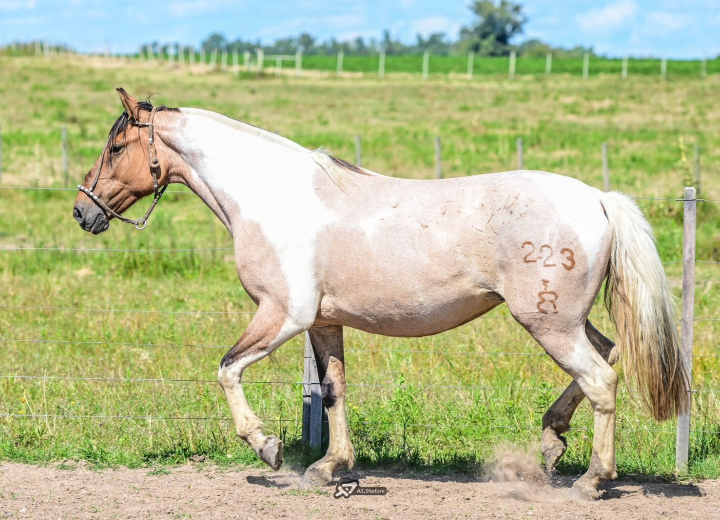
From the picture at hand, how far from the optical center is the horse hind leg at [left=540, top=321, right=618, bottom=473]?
502 cm

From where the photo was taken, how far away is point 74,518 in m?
4.60

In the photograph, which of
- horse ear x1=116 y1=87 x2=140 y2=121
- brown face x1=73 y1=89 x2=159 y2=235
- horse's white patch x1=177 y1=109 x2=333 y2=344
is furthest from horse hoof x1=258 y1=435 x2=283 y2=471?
horse ear x1=116 y1=87 x2=140 y2=121

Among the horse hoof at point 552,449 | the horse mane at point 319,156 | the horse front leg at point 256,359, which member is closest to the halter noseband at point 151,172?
the horse mane at point 319,156

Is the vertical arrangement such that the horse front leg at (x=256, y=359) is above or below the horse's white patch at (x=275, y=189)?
below

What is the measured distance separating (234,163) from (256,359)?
1226 mm

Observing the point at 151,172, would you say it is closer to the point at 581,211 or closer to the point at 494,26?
the point at 581,211

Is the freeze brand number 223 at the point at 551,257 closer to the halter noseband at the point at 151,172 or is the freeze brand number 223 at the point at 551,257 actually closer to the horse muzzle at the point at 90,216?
the halter noseband at the point at 151,172

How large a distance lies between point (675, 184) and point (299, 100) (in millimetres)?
20041

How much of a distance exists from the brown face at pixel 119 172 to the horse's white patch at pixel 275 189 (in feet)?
0.98

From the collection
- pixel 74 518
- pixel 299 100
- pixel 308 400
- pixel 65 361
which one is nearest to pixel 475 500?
pixel 308 400

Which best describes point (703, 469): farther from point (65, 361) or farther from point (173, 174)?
point (65, 361)

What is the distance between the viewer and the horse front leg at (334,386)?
17.6 feet

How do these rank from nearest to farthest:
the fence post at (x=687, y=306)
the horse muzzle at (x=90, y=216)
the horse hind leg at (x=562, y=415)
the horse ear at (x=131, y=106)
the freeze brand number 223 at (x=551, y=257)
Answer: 1. the freeze brand number 223 at (x=551, y=257)
2. the horse hind leg at (x=562, y=415)
3. the horse ear at (x=131, y=106)
4. the horse muzzle at (x=90, y=216)
5. the fence post at (x=687, y=306)

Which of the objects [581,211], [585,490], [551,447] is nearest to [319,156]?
[581,211]
